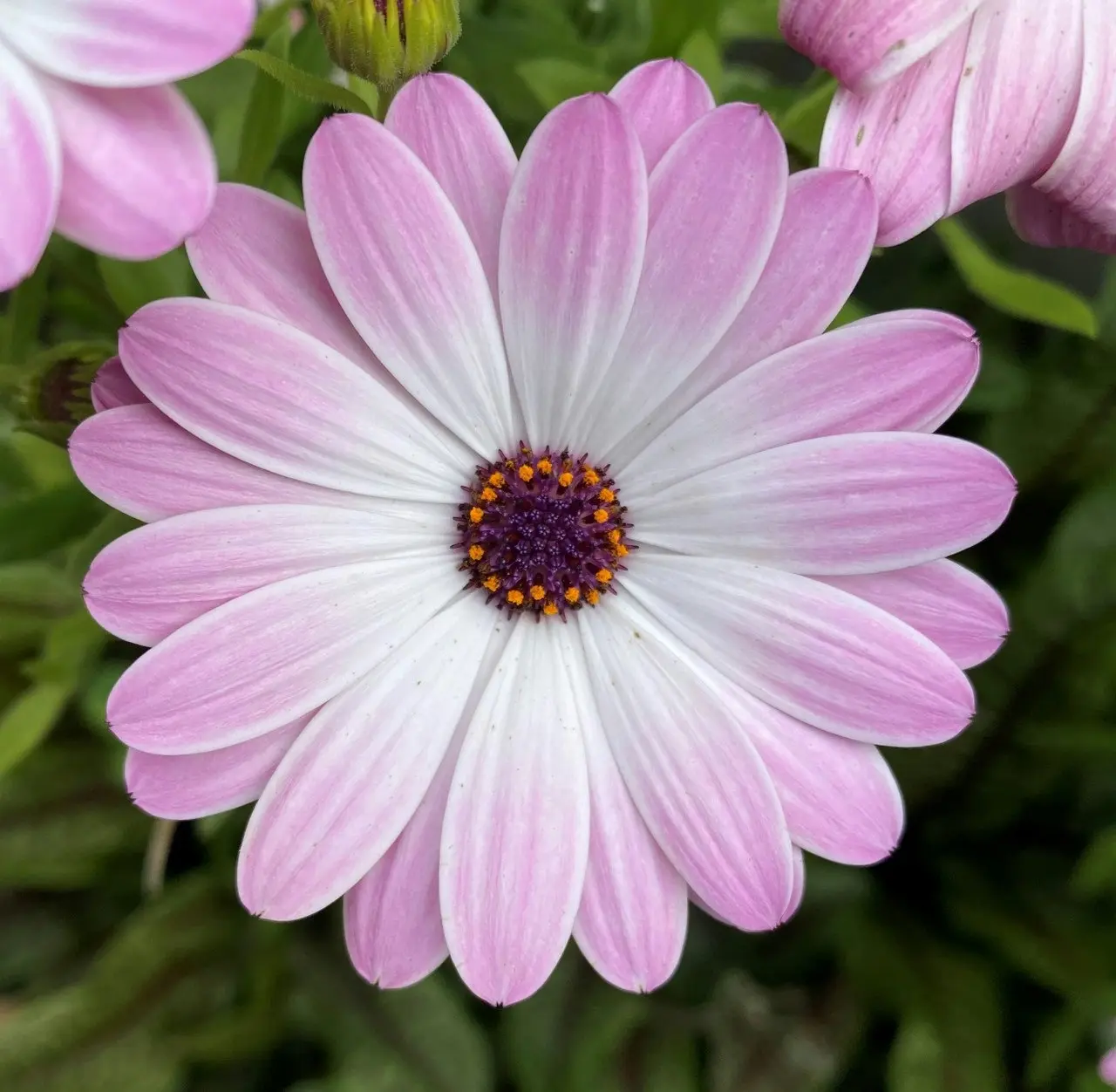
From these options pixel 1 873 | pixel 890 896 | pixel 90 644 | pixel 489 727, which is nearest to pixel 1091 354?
pixel 890 896

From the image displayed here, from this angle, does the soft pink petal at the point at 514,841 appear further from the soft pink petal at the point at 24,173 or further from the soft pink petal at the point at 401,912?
the soft pink petal at the point at 24,173

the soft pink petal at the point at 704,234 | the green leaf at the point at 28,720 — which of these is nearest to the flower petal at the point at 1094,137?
the soft pink petal at the point at 704,234

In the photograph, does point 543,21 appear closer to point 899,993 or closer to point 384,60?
point 384,60

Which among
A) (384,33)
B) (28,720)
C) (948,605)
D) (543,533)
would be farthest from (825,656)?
(28,720)

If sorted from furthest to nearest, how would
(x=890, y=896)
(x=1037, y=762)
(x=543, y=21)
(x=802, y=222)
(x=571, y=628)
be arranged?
(x=890, y=896), (x=1037, y=762), (x=543, y=21), (x=571, y=628), (x=802, y=222)

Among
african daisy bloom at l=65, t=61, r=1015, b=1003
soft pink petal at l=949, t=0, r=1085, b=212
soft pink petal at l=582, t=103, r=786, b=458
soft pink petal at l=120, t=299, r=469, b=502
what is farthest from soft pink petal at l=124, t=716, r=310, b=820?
soft pink petal at l=949, t=0, r=1085, b=212
